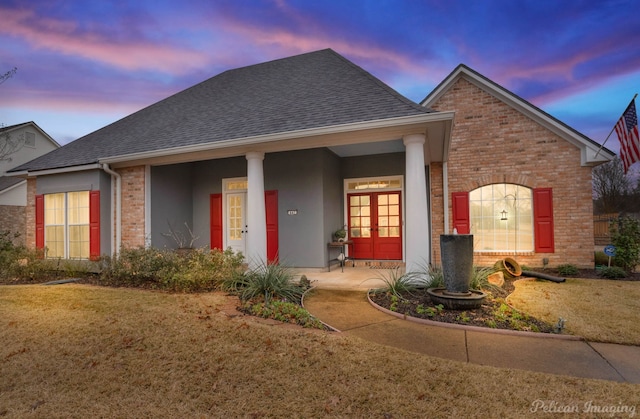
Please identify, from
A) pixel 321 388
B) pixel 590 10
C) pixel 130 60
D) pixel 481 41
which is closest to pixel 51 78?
pixel 130 60

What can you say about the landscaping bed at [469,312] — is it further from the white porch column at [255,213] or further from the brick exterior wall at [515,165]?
the brick exterior wall at [515,165]

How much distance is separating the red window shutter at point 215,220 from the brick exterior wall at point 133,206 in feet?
5.80

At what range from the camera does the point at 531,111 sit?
326 inches

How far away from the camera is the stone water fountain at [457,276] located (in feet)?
15.2

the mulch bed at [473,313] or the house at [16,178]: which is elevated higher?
the house at [16,178]

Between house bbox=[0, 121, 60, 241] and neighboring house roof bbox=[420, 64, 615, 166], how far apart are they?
55.4 feet

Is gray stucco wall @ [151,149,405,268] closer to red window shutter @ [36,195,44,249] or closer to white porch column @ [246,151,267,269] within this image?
white porch column @ [246,151,267,269]

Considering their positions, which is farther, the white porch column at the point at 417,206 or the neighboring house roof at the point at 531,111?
the neighboring house roof at the point at 531,111

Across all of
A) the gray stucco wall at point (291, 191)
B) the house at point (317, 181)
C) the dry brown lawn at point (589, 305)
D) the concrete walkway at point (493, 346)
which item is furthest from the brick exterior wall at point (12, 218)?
the dry brown lawn at point (589, 305)

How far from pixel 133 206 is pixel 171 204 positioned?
0.92 m

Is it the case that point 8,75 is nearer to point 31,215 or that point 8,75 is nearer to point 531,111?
point 31,215

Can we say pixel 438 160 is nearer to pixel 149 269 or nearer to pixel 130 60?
pixel 149 269

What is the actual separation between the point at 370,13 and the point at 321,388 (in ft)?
30.6

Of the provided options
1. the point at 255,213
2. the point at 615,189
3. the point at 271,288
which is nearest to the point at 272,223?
the point at 255,213
